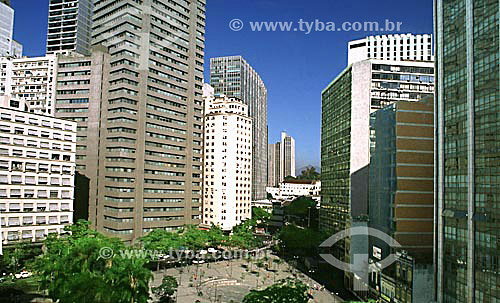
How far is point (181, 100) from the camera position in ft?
263

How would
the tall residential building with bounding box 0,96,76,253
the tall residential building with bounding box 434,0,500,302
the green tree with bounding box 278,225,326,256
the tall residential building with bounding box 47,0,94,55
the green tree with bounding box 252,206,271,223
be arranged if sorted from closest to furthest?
1. the tall residential building with bounding box 434,0,500,302
2. the tall residential building with bounding box 0,96,76,253
3. the green tree with bounding box 278,225,326,256
4. the green tree with bounding box 252,206,271,223
5. the tall residential building with bounding box 47,0,94,55

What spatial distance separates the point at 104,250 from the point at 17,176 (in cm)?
2549

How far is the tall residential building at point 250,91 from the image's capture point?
145 meters

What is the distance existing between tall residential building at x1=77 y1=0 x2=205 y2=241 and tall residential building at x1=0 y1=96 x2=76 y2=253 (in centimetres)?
763

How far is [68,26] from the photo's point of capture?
122m

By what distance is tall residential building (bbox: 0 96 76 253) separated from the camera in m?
55.1

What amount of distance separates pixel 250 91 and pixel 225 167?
6282 cm

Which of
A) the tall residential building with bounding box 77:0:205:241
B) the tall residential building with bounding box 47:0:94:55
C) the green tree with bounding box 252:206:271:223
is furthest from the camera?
the tall residential building with bounding box 47:0:94:55

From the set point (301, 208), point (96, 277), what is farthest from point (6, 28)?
point (96, 277)

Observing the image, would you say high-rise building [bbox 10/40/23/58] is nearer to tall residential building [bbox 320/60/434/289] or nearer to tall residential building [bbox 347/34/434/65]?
tall residential building [bbox 320/60/434/289]

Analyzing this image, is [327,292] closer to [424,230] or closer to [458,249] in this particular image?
[424,230]

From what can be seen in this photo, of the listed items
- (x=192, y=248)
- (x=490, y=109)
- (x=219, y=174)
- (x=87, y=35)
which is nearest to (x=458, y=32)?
(x=490, y=109)

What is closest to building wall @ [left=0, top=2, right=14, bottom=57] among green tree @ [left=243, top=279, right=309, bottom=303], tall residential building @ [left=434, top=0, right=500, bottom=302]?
green tree @ [left=243, top=279, right=309, bottom=303]

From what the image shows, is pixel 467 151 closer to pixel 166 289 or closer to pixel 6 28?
pixel 166 289
